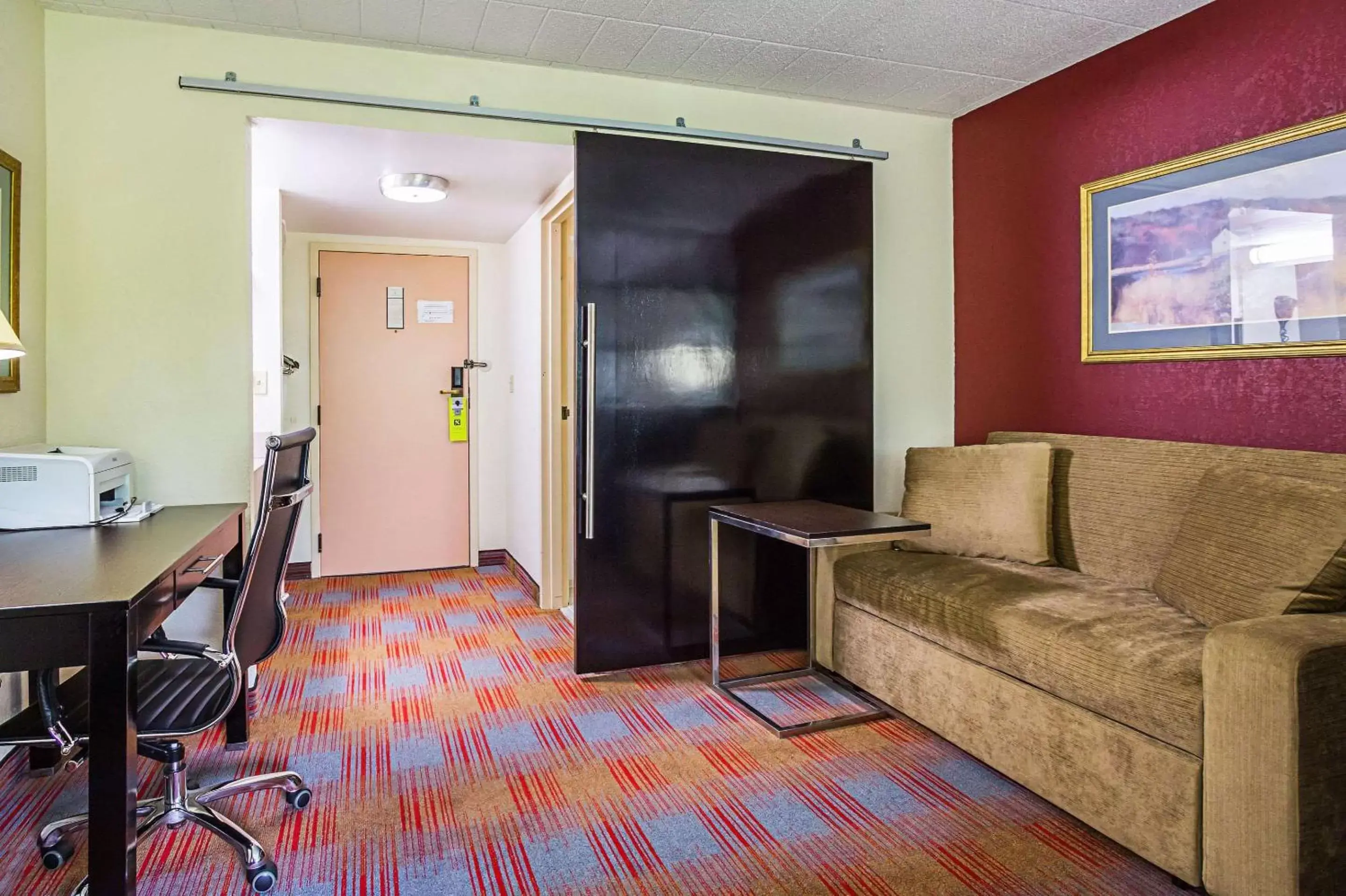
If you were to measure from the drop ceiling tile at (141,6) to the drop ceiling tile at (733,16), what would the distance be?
5.66ft

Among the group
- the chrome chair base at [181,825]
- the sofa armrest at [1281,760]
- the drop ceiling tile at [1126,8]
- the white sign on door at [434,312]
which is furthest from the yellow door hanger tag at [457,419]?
the sofa armrest at [1281,760]

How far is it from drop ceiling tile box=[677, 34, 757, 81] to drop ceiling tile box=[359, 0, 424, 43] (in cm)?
100

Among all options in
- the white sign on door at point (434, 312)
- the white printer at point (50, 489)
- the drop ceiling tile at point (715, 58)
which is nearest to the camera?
the white printer at point (50, 489)

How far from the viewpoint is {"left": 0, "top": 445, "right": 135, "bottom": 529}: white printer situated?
2246 mm

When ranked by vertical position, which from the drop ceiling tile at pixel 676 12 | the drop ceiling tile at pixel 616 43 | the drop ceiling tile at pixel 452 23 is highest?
the drop ceiling tile at pixel 616 43

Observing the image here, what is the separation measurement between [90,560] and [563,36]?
7.34 ft

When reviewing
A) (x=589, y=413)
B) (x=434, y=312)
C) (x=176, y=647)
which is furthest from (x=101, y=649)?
(x=434, y=312)

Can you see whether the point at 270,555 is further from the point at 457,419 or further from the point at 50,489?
the point at 457,419

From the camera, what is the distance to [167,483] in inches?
117

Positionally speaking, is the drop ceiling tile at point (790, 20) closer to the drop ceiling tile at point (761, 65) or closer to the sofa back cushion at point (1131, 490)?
the drop ceiling tile at point (761, 65)

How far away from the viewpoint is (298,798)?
2252 millimetres

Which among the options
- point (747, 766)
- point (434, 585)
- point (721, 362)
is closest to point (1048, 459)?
point (721, 362)

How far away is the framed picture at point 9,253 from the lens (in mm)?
2494

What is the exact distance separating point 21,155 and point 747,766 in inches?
114
